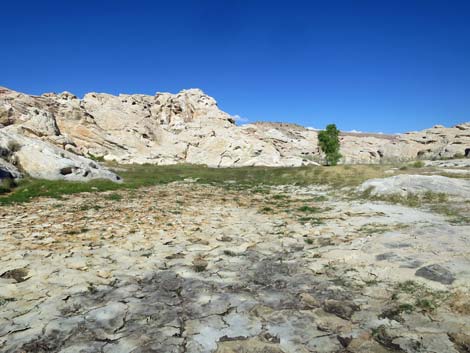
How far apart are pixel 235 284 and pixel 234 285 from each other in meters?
0.06

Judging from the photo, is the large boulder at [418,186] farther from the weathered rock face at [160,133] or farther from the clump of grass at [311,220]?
the weathered rock face at [160,133]

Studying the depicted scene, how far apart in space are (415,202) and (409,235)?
723 centimetres

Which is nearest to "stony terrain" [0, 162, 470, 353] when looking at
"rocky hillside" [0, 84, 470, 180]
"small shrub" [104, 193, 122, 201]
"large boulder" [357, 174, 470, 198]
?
"large boulder" [357, 174, 470, 198]

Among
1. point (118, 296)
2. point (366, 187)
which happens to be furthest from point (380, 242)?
point (366, 187)

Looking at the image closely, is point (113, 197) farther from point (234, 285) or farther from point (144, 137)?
point (144, 137)

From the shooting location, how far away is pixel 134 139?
228 feet

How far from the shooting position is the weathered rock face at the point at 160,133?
187 ft

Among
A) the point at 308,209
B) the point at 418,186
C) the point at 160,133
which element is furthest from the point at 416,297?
the point at 160,133

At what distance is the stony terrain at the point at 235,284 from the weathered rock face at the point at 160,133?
40.4m

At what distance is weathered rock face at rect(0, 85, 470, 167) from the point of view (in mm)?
56875

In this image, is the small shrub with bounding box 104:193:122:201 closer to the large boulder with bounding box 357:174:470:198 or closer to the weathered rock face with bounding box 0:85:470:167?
the large boulder with bounding box 357:174:470:198

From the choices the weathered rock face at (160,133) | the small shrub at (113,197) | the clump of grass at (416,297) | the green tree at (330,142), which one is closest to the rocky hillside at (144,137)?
the weathered rock face at (160,133)

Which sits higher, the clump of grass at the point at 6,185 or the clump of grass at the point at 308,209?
the clump of grass at the point at 308,209

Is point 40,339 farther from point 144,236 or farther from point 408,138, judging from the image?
point 408,138
